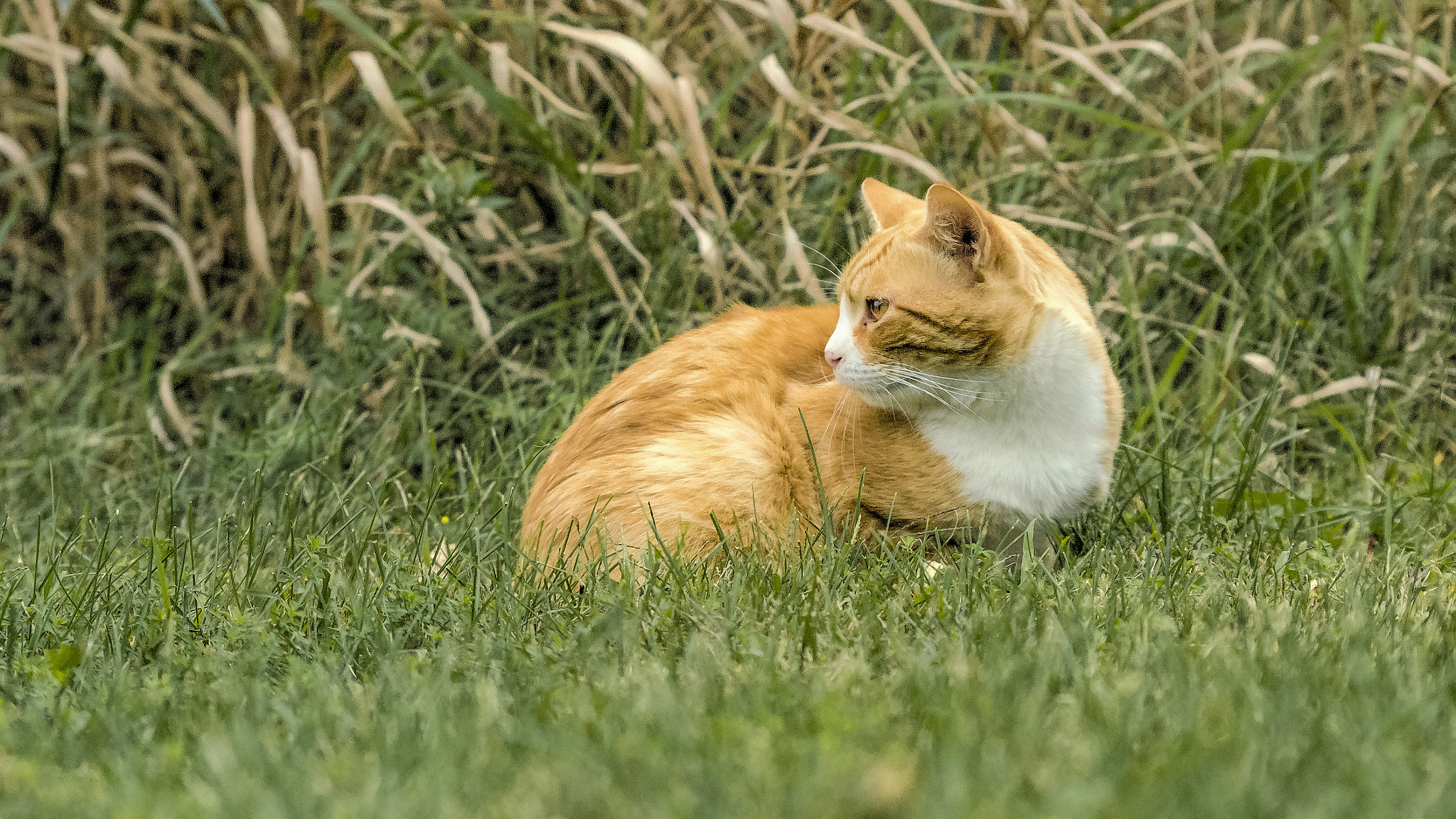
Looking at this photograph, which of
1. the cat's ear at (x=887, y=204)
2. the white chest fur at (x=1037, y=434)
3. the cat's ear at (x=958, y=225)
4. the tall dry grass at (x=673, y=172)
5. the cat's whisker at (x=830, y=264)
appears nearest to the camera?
the cat's ear at (x=958, y=225)

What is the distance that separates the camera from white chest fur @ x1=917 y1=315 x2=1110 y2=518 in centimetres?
231

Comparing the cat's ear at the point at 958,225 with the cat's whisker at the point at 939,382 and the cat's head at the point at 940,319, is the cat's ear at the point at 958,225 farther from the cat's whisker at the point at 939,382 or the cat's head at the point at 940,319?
the cat's whisker at the point at 939,382

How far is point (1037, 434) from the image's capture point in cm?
234

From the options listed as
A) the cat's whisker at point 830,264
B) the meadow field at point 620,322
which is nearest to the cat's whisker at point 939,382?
the meadow field at point 620,322

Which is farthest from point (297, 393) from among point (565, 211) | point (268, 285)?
point (565, 211)

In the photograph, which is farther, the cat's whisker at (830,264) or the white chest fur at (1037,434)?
the cat's whisker at (830,264)

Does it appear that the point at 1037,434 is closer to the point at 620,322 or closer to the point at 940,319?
the point at 940,319

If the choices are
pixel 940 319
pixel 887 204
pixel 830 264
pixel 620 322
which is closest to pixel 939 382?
pixel 940 319

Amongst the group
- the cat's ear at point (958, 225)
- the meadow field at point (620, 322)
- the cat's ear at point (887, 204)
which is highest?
the cat's ear at point (958, 225)

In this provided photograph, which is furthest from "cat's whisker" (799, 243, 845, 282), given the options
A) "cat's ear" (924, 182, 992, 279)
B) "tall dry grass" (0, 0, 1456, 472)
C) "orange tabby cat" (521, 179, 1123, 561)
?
"cat's ear" (924, 182, 992, 279)

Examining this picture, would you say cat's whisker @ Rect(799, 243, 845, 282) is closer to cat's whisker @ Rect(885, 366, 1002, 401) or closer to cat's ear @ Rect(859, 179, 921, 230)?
cat's ear @ Rect(859, 179, 921, 230)

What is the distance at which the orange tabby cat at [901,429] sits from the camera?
7.50 ft

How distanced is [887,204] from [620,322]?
106cm

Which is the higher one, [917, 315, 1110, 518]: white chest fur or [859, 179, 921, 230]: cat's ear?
[859, 179, 921, 230]: cat's ear
